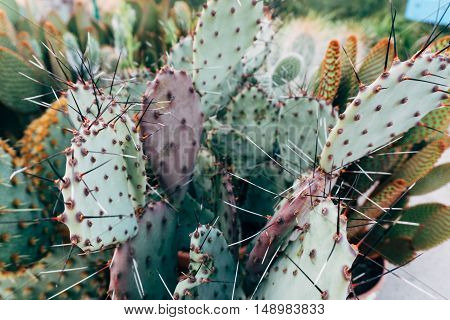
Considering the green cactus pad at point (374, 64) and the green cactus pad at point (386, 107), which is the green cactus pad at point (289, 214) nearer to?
the green cactus pad at point (386, 107)

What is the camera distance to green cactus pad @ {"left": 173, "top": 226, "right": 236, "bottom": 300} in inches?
32.1

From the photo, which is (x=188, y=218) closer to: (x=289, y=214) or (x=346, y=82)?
(x=289, y=214)

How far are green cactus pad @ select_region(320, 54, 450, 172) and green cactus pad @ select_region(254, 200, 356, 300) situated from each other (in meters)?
0.13

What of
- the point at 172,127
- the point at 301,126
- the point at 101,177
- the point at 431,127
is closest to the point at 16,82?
the point at 172,127

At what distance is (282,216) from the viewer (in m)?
0.86

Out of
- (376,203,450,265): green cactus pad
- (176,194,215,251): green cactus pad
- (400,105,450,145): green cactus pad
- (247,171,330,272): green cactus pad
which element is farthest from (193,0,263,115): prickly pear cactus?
(376,203,450,265): green cactus pad

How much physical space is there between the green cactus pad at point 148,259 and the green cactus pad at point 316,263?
24 centimetres

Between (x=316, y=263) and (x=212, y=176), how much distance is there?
17.4 inches

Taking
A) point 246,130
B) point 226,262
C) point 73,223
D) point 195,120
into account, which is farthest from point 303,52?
point 73,223

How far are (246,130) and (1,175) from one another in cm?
63

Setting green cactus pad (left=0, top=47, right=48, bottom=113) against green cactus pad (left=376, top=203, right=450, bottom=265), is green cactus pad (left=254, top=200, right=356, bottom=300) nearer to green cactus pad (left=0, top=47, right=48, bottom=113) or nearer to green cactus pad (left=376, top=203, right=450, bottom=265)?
green cactus pad (left=376, top=203, right=450, bottom=265)

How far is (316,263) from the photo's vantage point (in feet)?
→ 2.42
